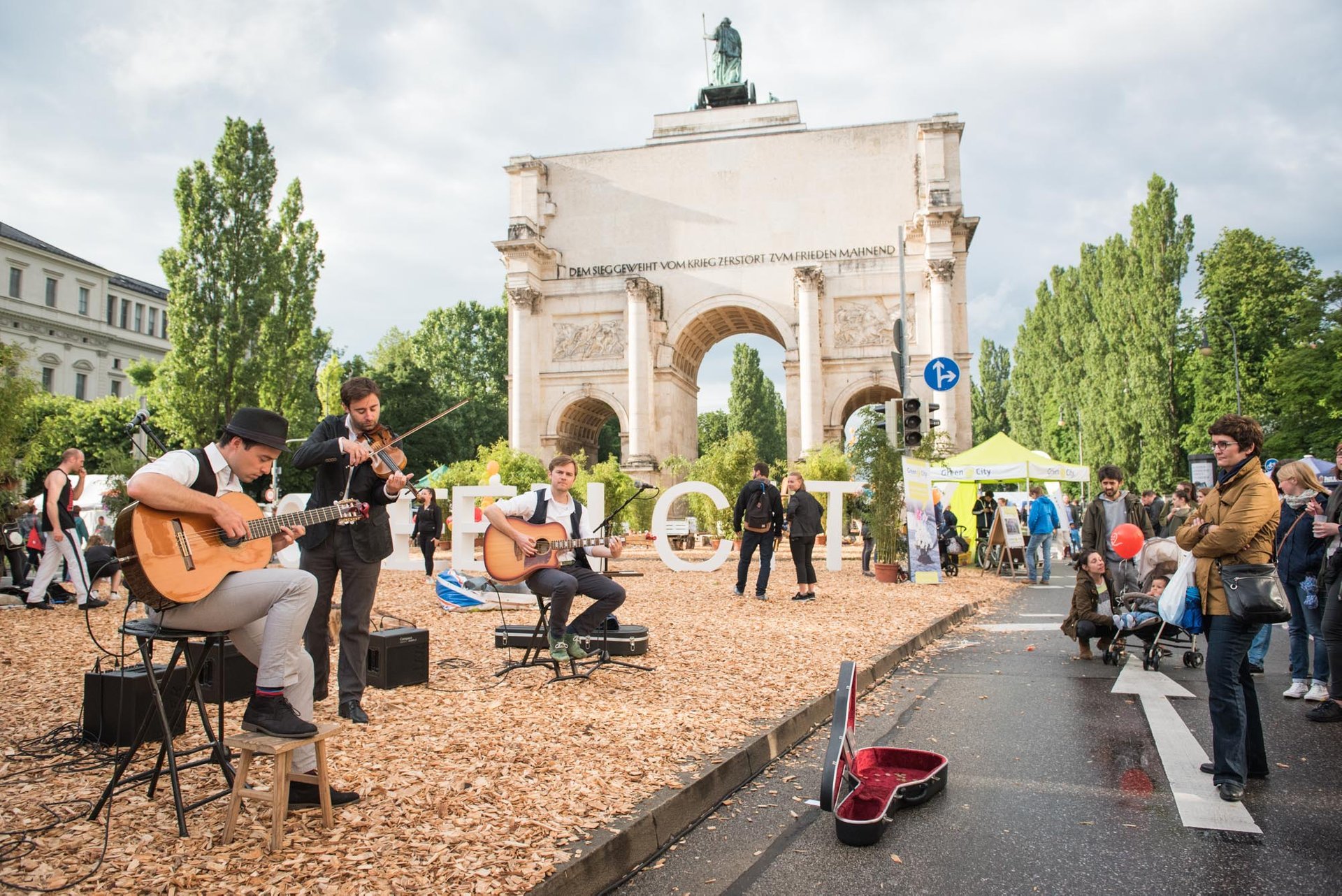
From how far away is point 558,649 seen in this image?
711 centimetres

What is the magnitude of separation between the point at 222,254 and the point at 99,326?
116 feet

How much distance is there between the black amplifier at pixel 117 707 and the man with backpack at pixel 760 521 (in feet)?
30.0

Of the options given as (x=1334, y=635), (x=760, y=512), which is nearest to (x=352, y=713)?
(x=1334, y=635)

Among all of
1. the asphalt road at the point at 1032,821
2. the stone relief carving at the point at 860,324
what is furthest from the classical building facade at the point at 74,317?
the asphalt road at the point at 1032,821

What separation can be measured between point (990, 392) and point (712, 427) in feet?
83.1

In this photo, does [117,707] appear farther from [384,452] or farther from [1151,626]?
[1151,626]

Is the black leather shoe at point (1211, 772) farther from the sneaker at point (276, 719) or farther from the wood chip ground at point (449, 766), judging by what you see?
the sneaker at point (276, 719)

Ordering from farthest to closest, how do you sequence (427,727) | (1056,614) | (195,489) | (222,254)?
(222,254) < (1056,614) < (427,727) < (195,489)

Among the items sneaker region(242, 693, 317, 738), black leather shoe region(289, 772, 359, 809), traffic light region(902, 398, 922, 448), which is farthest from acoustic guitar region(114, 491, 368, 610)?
traffic light region(902, 398, 922, 448)

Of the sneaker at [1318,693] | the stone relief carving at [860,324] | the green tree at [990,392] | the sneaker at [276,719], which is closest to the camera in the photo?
the sneaker at [276,719]

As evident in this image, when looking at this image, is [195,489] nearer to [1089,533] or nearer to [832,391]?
[1089,533]

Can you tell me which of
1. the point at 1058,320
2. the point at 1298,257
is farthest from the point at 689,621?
the point at 1058,320

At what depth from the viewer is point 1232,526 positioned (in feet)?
16.3

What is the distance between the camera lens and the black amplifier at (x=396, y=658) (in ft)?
21.8
